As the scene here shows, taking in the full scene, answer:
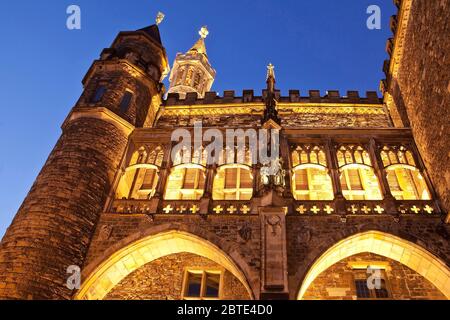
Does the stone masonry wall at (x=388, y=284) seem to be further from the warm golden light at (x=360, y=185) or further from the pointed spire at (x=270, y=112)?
the pointed spire at (x=270, y=112)

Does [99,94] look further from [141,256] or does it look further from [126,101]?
[141,256]

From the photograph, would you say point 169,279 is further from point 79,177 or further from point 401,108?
point 401,108

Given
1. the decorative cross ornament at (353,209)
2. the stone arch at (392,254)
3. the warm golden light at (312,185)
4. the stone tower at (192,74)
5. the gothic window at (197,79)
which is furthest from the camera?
the gothic window at (197,79)

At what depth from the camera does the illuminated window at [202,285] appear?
10852 mm

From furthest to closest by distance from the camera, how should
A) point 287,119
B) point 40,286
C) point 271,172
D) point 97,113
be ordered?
point 287,119 → point 97,113 → point 271,172 → point 40,286

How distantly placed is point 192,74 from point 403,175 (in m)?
19.8

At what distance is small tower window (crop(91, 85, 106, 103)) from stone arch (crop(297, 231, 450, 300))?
8404 mm

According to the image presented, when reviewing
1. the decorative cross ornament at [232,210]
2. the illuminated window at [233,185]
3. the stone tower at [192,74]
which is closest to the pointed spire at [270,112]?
the illuminated window at [233,185]

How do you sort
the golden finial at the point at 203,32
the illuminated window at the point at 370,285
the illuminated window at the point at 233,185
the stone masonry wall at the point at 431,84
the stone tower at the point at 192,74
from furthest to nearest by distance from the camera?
the golden finial at the point at 203,32 < the stone tower at the point at 192,74 < the illuminated window at the point at 233,185 < the illuminated window at the point at 370,285 < the stone masonry wall at the point at 431,84

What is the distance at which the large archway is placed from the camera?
30.9ft

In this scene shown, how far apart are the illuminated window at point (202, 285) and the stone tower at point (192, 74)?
58.9ft
